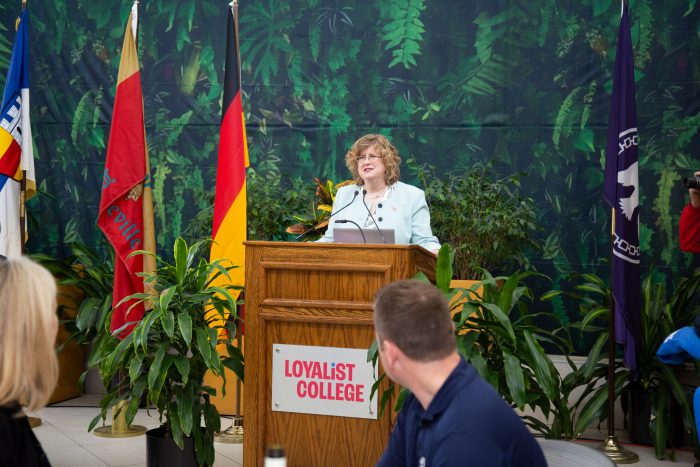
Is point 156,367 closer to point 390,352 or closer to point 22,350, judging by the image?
point 22,350

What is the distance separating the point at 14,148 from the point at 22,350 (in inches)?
159

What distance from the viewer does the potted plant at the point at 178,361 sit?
3.87m

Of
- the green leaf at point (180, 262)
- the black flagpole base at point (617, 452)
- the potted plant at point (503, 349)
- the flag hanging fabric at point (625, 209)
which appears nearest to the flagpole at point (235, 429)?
the green leaf at point (180, 262)

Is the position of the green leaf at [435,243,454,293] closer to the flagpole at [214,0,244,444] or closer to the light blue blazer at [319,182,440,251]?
the light blue blazer at [319,182,440,251]

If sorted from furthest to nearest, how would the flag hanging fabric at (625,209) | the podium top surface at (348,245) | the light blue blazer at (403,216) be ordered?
the flag hanging fabric at (625,209)
the light blue blazer at (403,216)
the podium top surface at (348,245)

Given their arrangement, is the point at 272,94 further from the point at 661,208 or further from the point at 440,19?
the point at 661,208

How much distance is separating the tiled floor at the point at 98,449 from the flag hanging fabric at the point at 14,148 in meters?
1.13

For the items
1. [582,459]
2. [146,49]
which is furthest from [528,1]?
[582,459]

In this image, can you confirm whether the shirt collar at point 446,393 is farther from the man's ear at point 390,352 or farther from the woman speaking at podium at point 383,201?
the woman speaking at podium at point 383,201

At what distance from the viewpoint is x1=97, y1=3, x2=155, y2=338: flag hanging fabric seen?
498 centimetres

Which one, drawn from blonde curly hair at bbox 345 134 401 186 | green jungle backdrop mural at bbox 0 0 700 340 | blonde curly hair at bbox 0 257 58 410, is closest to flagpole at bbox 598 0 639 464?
green jungle backdrop mural at bbox 0 0 700 340

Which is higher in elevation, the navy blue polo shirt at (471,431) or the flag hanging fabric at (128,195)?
the flag hanging fabric at (128,195)

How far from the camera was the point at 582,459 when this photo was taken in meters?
1.70

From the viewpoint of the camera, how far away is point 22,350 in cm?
173
